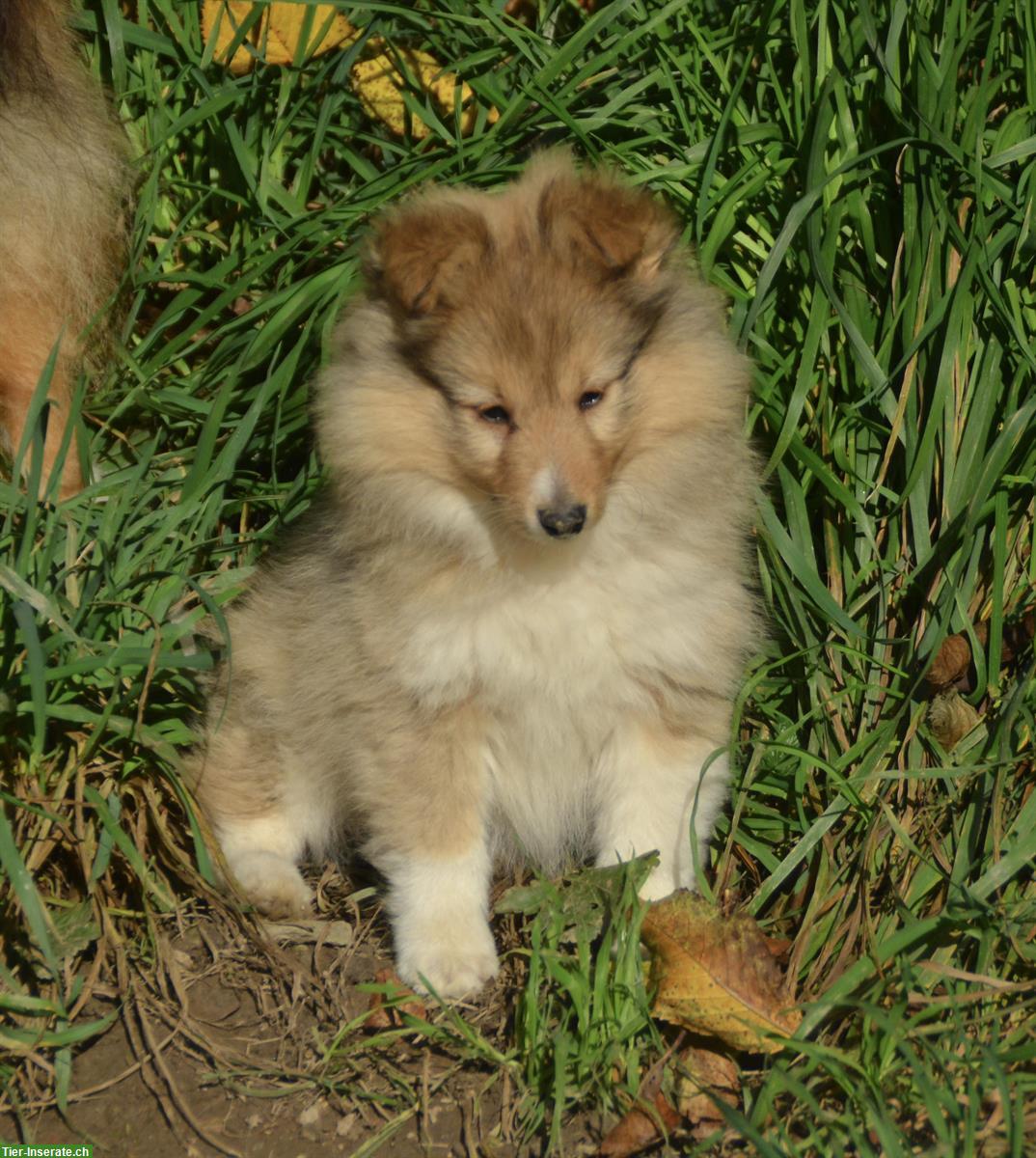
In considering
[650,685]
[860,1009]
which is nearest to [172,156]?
Result: [650,685]

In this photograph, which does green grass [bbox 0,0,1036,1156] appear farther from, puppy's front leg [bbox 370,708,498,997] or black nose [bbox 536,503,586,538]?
black nose [bbox 536,503,586,538]

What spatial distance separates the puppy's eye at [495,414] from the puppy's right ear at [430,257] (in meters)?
0.23

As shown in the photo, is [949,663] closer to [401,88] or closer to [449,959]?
[449,959]

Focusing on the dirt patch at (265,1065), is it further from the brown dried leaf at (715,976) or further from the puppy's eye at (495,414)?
the puppy's eye at (495,414)

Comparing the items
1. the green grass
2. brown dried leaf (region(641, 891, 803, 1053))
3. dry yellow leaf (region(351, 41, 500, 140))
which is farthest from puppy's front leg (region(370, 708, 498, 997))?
dry yellow leaf (region(351, 41, 500, 140))

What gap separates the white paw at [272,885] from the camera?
350cm

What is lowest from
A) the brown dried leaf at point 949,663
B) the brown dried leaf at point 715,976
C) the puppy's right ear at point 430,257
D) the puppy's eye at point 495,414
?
the brown dried leaf at point 715,976

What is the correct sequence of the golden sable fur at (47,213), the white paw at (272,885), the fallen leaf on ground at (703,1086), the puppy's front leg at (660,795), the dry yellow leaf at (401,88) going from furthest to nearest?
the dry yellow leaf at (401,88), the golden sable fur at (47,213), the white paw at (272,885), the puppy's front leg at (660,795), the fallen leaf on ground at (703,1086)

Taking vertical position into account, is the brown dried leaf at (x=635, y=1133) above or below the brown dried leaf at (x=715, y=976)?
below

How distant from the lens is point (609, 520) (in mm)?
3078

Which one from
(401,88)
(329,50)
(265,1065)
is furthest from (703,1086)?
(329,50)

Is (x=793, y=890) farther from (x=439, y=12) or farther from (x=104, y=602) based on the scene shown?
(x=439, y=12)

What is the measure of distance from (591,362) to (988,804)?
4.37 ft

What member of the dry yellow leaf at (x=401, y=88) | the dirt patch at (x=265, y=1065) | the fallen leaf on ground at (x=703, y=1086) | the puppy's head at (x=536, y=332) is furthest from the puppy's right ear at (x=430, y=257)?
the fallen leaf on ground at (x=703, y=1086)
